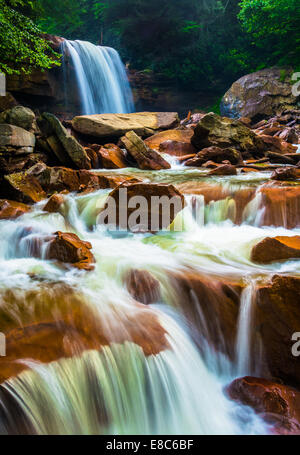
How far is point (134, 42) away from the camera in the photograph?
69.5 ft

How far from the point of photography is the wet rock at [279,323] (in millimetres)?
2814

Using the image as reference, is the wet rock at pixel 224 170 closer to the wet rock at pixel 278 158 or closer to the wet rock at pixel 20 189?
the wet rock at pixel 278 158

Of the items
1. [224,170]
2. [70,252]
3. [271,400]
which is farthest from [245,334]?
[224,170]

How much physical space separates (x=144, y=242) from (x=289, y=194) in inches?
109

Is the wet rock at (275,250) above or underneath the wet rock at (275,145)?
underneath

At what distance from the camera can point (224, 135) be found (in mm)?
10383

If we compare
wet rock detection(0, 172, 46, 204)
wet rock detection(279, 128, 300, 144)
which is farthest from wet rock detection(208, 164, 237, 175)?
wet rock detection(279, 128, 300, 144)

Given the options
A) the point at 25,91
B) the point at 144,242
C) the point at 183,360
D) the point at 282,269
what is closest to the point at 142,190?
the point at 144,242

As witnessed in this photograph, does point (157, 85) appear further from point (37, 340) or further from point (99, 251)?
point (37, 340)

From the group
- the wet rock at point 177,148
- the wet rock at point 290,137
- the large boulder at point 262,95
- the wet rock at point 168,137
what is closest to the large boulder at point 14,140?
the wet rock at point 177,148

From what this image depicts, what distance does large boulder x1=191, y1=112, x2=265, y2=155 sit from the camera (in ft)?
33.9

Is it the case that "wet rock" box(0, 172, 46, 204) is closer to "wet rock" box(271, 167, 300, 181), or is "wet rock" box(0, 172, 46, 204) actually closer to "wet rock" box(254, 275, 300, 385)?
"wet rock" box(254, 275, 300, 385)

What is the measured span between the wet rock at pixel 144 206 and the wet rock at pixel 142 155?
4.22 metres

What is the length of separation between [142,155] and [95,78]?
31.3 ft
